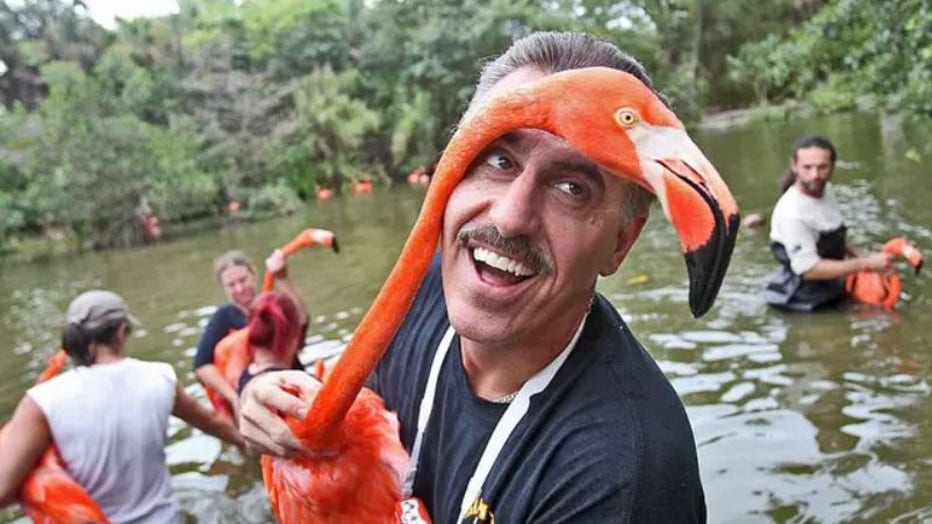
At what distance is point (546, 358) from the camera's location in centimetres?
173

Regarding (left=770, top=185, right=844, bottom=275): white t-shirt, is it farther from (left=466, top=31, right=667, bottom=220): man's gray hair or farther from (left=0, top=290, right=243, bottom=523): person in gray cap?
(left=466, top=31, right=667, bottom=220): man's gray hair

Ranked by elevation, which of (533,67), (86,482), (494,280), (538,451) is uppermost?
(533,67)

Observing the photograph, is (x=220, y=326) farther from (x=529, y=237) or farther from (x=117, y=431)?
(x=529, y=237)

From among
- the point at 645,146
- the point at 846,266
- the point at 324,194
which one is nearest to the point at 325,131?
the point at 324,194

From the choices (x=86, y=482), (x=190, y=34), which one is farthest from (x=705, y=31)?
(x=86, y=482)

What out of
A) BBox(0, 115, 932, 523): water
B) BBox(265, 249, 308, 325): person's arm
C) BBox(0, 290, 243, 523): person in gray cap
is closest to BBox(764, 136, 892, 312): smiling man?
BBox(0, 115, 932, 523): water

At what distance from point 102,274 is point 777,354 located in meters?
13.8

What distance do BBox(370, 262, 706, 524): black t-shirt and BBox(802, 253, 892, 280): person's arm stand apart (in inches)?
189

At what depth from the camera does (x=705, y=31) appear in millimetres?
36469

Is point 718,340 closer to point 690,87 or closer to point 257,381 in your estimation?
point 257,381

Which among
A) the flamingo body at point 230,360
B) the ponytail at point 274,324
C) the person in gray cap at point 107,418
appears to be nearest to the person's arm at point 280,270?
the flamingo body at point 230,360

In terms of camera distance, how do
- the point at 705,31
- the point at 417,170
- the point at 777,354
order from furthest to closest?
the point at 705,31 < the point at 417,170 < the point at 777,354

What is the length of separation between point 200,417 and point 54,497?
0.82m

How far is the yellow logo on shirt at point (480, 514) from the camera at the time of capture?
1615 millimetres
